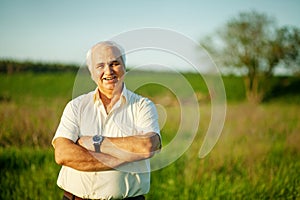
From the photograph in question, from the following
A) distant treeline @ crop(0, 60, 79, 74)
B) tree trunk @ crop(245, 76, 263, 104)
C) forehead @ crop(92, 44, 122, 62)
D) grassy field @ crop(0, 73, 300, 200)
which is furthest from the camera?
tree trunk @ crop(245, 76, 263, 104)

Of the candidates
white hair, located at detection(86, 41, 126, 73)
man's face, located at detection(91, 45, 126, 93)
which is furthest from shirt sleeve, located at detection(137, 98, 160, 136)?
white hair, located at detection(86, 41, 126, 73)

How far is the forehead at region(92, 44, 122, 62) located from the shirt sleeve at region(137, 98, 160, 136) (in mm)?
326

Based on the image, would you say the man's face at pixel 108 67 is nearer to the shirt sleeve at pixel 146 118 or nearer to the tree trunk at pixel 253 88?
the shirt sleeve at pixel 146 118

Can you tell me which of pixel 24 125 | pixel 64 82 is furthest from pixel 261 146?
pixel 64 82

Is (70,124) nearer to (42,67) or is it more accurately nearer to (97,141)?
(97,141)

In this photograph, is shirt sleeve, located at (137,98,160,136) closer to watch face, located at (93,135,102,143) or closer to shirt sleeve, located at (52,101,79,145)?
watch face, located at (93,135,102,143)

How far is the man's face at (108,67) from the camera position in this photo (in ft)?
8.68

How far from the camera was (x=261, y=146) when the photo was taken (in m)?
7.70

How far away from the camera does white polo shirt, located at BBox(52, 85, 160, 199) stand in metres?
2.67

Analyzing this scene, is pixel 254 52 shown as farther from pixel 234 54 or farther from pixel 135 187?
pixel 135 187

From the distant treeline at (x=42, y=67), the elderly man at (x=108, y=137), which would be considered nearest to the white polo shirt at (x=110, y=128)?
the elderly man at (x=108, y=137)

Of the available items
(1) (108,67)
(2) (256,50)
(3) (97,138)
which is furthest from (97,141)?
(2) (256,50)

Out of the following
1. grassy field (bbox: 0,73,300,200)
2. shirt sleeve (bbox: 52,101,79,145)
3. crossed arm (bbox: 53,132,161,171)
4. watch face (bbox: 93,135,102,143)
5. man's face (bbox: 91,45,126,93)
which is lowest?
grassy field (bbox: 0,73,300,200)

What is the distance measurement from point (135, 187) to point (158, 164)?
3.38m
